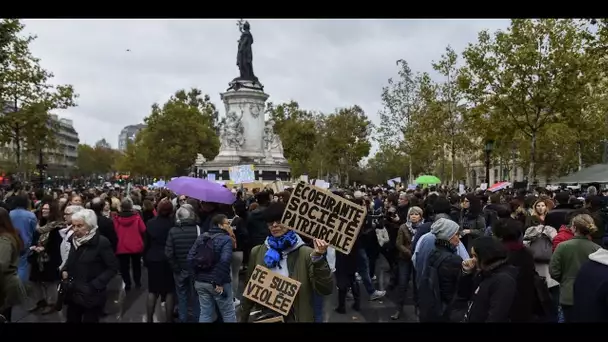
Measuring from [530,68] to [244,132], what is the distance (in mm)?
23968

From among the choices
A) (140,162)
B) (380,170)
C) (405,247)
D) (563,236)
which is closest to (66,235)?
(405,247)

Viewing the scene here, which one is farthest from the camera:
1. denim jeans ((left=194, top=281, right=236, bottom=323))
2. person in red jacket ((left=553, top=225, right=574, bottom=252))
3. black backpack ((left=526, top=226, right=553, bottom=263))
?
black backpack ((left=526, top=226, right=553, bottom=263))

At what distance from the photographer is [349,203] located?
496 cm

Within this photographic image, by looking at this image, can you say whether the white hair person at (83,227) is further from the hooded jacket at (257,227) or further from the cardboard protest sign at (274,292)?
the hooded jacket at (257,227)

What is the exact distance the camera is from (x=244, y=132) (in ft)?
149

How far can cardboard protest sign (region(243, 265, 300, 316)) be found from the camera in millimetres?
5055

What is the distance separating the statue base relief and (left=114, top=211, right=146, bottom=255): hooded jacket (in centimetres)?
3436

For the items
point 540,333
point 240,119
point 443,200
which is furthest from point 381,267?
point 240,119

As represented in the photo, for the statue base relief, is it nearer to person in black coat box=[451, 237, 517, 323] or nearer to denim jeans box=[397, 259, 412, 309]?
denim jeans box=[397, 259, 412, 309]

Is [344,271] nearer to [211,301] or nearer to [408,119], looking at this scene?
[211,301]

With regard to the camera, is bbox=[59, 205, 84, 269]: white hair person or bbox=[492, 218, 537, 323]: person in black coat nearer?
bbox=[492, 218, 537, 323]: person in black coat

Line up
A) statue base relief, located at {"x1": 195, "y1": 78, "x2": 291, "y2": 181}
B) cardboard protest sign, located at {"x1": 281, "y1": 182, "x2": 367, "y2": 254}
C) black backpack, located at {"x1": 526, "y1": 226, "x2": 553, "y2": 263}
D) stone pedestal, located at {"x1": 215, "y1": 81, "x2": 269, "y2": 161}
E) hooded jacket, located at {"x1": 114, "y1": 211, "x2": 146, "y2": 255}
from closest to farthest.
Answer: cardboard protest sign, located at {"x1": 281, "y1": 182, "x2": 367, "y2": 254} → black backpack, located at {"x1": 526, "y1": 226, "x2": 553, "y2": 263} → hooded jacket, located at {"x1": 114, "y1": 211, "x2": 146, "y2": 255} → statue base relief, located at {"x1": 195, "y1": 78, "x2": 291, "y2": 181} → stone pedestal, located at {"x1": 215, "y1": 81, "x2": 269, "y2": 161}

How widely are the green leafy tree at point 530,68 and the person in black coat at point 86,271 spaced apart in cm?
2396

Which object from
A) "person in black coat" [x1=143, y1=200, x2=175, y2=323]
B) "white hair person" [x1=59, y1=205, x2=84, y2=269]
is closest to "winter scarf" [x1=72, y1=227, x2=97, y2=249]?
"white hair person" [x1=59, y1=205, x2=84, y2=269]
